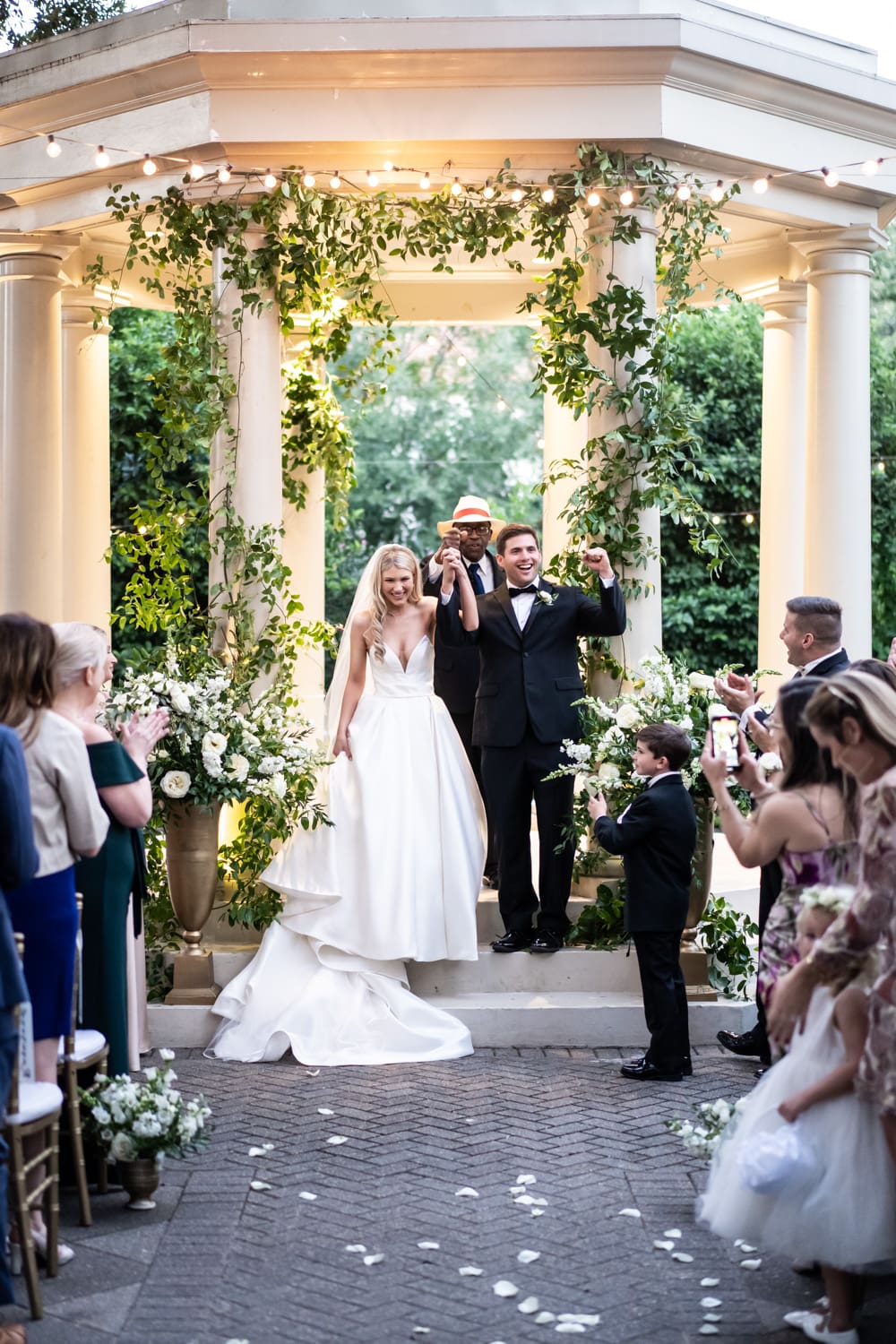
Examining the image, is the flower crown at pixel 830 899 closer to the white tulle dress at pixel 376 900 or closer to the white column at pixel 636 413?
the white tulle dress at pixel 376 900

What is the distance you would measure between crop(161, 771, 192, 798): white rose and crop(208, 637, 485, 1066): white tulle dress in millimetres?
700

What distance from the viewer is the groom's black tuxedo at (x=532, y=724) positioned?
25.2 ft

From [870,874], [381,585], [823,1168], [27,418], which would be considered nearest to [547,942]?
[381,585]

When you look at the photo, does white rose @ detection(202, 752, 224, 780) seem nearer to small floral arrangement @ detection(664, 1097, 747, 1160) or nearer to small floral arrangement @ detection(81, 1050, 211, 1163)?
small floral arrangement @ detection(81, 1050, 211, 1163)

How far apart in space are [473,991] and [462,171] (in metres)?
4.27

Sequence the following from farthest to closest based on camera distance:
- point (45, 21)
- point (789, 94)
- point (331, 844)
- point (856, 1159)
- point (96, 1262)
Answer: point (45, 21), point (789, 94), point (331, 844), point (96, 1262), point (856, 1159)

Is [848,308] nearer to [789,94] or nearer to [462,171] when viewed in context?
[789,94]

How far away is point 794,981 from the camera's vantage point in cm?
416

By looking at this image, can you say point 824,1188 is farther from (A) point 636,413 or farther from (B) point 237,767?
(A) point 636,413

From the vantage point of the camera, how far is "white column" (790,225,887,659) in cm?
877

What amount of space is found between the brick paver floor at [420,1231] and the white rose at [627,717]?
5.33 ft

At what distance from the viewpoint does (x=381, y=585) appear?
7910mm

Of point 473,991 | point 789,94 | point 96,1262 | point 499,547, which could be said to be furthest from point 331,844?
point 789,94

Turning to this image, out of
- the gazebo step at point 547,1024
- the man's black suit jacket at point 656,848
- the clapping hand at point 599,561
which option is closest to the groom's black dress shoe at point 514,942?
the gazebo step at point 547,1024
